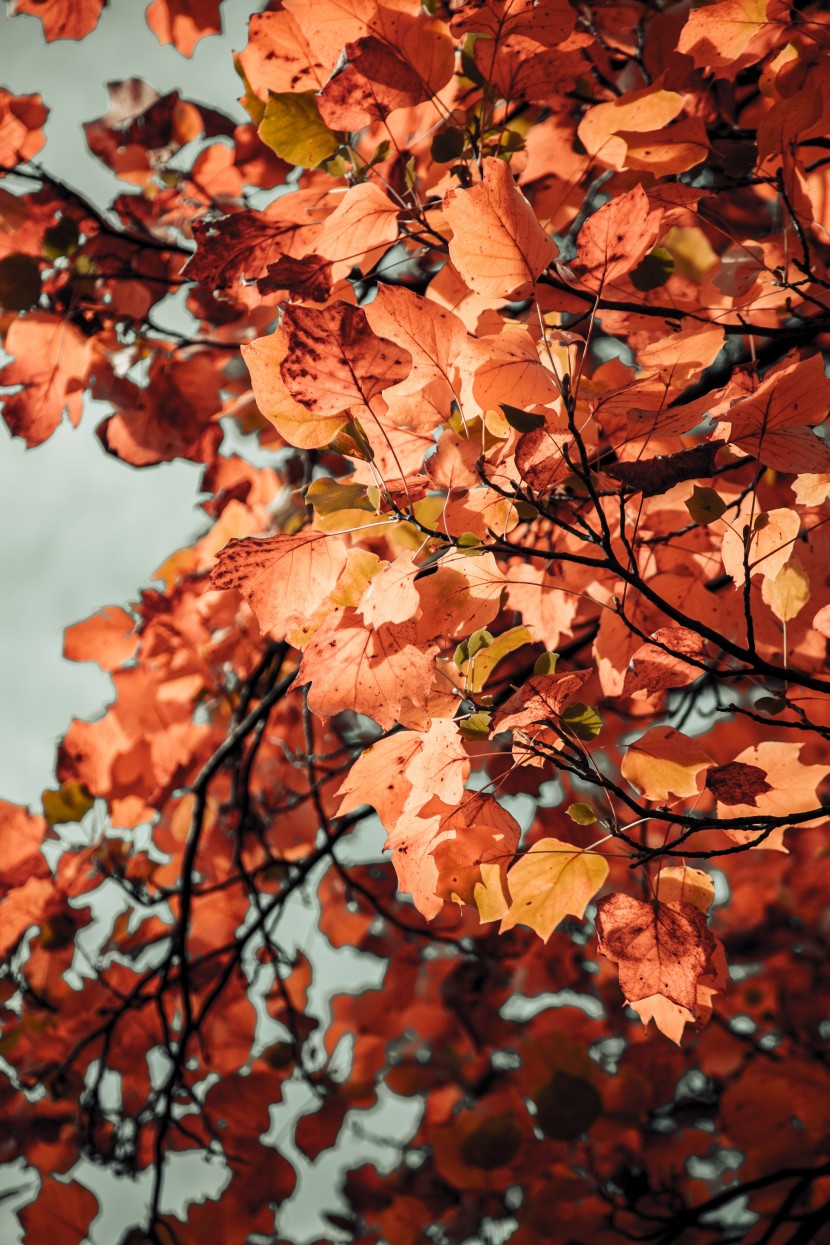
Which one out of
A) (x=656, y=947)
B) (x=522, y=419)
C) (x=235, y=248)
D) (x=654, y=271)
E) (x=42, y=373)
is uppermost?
(x=42, y=373)

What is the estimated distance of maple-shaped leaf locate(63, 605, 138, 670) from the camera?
5.93 feet

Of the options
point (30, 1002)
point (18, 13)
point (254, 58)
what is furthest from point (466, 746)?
point (30, 1002)

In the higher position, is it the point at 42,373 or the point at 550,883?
the point at 42,373

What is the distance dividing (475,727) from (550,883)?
198mm

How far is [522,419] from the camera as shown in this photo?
66cm

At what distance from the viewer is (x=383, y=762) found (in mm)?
839

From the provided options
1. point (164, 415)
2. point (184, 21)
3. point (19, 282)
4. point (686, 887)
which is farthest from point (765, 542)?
point (184, 21)

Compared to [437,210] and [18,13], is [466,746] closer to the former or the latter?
[437,210]

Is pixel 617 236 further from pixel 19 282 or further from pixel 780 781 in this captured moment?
pixel 19 282

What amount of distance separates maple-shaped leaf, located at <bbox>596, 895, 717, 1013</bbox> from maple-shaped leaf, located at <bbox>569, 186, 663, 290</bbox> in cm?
55

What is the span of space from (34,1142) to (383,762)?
175cm

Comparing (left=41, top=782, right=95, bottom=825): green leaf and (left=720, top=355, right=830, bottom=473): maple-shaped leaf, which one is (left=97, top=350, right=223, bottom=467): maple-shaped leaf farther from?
(left=720, top=355, right=830, bottom=473): maple-shaped leaf

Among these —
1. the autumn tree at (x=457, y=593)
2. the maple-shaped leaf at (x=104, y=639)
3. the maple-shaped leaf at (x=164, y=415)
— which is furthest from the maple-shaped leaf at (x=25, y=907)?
the maple-shaped leaf at (x=164, y=415)

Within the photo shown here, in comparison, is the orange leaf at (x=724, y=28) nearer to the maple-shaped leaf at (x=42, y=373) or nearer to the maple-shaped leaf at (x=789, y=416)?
the maple-shaped leaf at (x=789, y=416)
